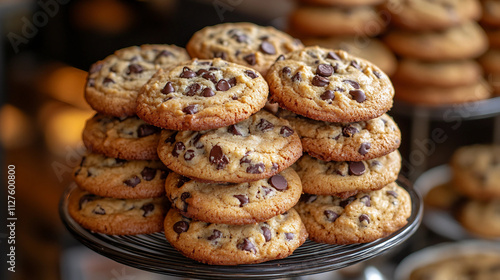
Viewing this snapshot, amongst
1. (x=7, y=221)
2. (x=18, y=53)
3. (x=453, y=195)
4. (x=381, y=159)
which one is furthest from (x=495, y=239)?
(x=18, y=53)

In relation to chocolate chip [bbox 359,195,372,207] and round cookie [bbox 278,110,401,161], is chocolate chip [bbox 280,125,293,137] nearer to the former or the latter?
round cookie [bbox 278,110,401,161]

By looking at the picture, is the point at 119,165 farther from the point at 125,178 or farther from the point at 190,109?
the point at 190,109

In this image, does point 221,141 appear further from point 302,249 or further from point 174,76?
point 302,249

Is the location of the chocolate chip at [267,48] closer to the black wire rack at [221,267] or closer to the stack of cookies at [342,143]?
the stack of cookies at [342,143]

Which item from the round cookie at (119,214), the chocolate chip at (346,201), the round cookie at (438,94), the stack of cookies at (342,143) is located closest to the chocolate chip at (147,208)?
the round cookie at (119,214)

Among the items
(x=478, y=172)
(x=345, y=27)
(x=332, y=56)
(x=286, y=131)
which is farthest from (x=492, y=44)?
(x=286, y=131)

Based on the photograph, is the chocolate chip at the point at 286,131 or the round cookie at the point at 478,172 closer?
the chocolate chip at the point at 286,131
